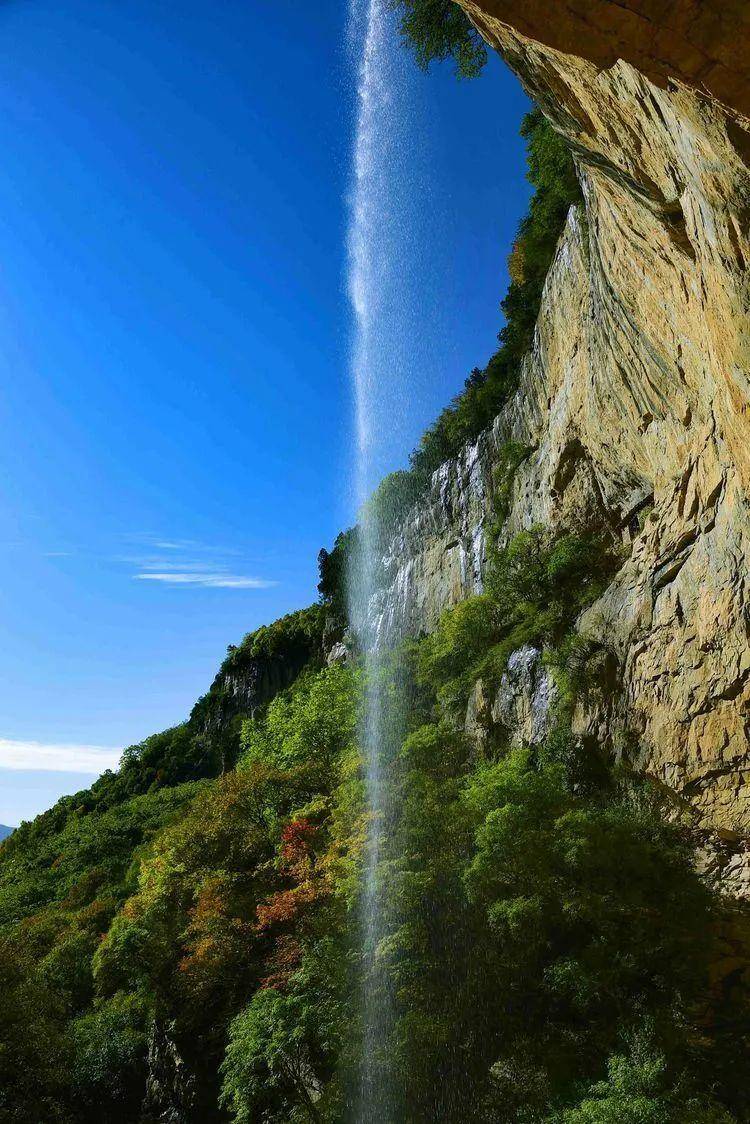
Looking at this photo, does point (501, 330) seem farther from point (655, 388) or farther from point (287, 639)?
point (287, 639)

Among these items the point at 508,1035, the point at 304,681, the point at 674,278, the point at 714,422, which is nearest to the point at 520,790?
the point at 508,1035

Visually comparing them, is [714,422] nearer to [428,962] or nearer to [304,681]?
[428,962]

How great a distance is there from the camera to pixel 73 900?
29.6 meters

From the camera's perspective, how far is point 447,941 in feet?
40.5

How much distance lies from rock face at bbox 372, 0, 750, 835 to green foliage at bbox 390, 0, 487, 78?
615 cm

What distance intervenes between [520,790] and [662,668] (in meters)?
4.63

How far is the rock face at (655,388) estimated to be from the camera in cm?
705

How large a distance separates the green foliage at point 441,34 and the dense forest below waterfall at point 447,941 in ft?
0.23

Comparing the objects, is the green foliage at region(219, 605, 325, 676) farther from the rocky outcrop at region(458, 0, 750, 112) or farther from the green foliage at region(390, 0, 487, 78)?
the rocky outcrop at region(458, 0, 750, 112)

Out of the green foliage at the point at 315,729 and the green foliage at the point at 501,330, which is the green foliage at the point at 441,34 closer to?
the green foliage at the point at 501,330

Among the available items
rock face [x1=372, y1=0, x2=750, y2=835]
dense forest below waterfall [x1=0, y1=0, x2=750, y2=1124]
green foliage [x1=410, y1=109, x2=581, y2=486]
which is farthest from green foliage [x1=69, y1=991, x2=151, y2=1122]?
green foliage [x1=410, y1=109, x2=581, y2=486]

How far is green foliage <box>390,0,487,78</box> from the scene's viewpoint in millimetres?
20547

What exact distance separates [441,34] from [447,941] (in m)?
24.9

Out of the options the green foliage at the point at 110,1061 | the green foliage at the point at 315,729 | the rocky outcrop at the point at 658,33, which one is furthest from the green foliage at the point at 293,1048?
the rocky outcrop at the point at 658,33
